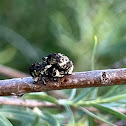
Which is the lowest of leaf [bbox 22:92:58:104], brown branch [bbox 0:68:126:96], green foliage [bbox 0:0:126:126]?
brown branch [bbox 0:68:126:96]

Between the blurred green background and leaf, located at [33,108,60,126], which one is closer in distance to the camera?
leaf, located at [33,108,60,126]

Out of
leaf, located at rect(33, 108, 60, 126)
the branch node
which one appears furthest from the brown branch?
leaf, located at rect(33, 108, 60, 126)

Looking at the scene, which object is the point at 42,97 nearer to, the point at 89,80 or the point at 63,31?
the point at 89,80

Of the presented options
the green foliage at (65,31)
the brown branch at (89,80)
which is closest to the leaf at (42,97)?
the brown branch at (89,80)

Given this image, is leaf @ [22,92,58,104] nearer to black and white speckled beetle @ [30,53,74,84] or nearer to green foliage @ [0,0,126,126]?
black and white speckled beetle @ [30,53,74,84]

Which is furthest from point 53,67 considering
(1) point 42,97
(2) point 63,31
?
(2) point 63,31

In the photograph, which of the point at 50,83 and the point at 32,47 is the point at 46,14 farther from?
the point at 50,83
